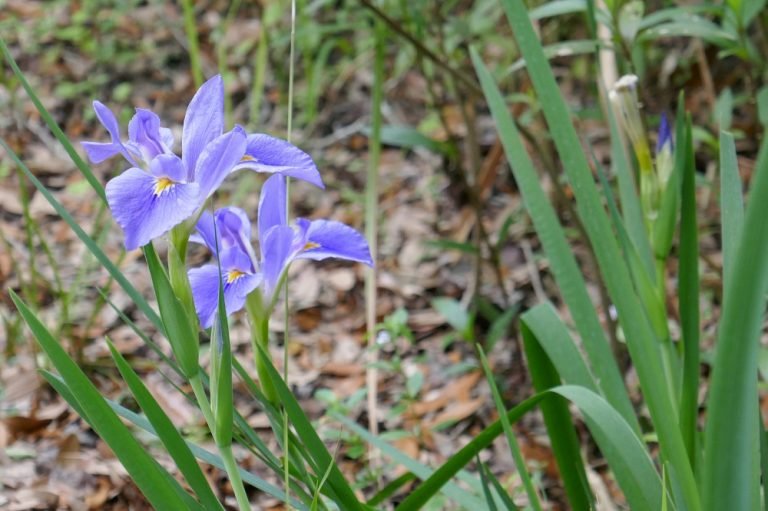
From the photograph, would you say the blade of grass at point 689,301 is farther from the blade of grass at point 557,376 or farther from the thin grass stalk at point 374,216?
the thin grass stalk at point 374,216

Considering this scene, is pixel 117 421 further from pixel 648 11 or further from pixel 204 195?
pixel 648 11

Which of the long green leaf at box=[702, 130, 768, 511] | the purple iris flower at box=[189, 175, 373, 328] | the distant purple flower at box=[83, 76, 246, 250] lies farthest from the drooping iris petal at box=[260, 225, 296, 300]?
the long green leaf at box=[702, 130, 768, 511]

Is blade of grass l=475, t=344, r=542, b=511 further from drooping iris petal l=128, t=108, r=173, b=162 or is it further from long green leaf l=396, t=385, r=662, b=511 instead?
drooping iris petal l=128, t=108, r=173, b=162

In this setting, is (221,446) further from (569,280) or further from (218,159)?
(569,280)

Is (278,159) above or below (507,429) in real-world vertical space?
above

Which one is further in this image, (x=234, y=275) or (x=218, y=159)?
(x=234, y=275)

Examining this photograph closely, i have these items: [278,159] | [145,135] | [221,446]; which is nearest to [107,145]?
[145,135]

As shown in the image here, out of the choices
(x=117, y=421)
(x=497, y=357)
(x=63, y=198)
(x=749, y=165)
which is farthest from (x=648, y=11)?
(x=117, y=421)
